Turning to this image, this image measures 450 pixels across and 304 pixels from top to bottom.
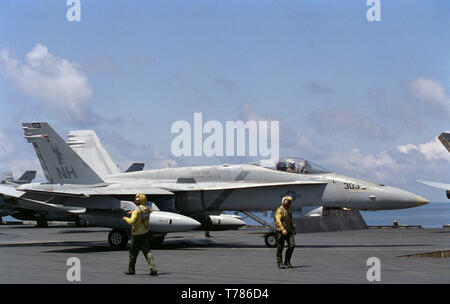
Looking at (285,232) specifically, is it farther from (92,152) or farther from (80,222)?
(80,222)

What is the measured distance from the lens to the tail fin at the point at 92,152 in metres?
31.3

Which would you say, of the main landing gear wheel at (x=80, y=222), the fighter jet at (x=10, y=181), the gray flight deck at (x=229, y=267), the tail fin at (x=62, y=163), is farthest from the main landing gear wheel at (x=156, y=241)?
the main landing gear wheel at (x=80, y=222)

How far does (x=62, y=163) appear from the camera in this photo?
2284 cm

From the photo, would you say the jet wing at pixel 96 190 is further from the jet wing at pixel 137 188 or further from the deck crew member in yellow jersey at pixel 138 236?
the deck crew member in yellow jersey at pixel 138 236

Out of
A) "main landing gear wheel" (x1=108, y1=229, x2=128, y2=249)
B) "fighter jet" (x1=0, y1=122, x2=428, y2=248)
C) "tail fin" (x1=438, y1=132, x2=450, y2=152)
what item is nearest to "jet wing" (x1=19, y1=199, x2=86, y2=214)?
"fighter jet" (x1=0, y1=122, x2=428, y2=248)

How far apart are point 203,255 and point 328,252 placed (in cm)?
385

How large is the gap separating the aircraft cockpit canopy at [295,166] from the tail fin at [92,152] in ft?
41.1

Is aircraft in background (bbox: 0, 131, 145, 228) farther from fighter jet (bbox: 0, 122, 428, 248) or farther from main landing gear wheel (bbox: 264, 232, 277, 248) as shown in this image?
main landing gear wheel (bbox: 264, 232, 277, 248)

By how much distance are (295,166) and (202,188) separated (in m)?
3.34

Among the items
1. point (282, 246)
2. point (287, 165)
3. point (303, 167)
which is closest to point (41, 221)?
point (287, 165)
